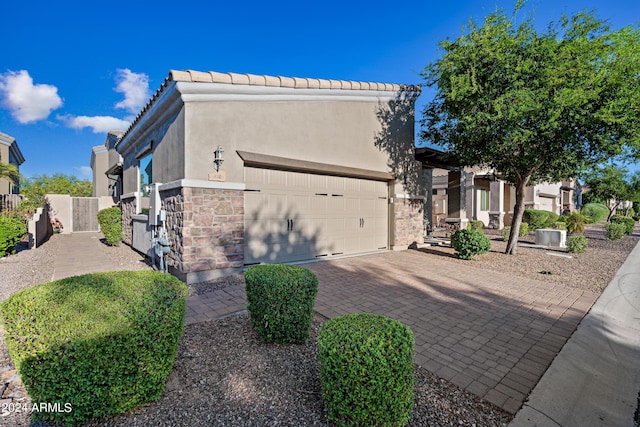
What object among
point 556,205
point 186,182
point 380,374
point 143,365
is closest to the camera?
point 380,374

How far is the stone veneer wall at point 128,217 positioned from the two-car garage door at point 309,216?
5809 millimetres

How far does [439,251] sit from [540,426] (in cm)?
842

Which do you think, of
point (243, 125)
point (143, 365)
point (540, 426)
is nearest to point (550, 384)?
point (540, 426)

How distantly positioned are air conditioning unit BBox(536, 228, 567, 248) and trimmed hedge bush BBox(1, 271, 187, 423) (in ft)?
44.6

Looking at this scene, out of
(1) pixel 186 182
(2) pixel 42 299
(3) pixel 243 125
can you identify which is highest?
(3) pixel 243 125

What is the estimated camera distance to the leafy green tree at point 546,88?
7.00m

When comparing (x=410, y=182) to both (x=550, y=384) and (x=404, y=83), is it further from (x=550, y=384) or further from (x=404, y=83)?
(x=550, y=384)

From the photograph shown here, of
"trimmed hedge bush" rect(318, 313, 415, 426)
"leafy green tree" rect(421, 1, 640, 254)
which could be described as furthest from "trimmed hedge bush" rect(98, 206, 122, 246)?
"leafy green tree" rect(421, 1, 640, 254)

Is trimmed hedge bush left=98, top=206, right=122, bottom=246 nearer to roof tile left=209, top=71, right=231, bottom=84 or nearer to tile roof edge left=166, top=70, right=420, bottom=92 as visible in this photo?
tile roof edge left=166, top=70, right=420, bottom=92

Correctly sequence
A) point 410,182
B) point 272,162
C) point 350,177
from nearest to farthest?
point 272,162 → point 350,177 → point 410,182

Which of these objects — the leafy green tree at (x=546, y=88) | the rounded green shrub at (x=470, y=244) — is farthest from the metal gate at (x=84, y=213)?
the leafy green tree at (x=546, y=88)

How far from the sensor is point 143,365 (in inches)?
84.3

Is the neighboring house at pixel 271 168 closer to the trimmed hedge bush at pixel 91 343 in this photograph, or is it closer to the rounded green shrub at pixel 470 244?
the rounded green shrub at pixel 470 244

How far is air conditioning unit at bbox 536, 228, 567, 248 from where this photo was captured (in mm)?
11227
